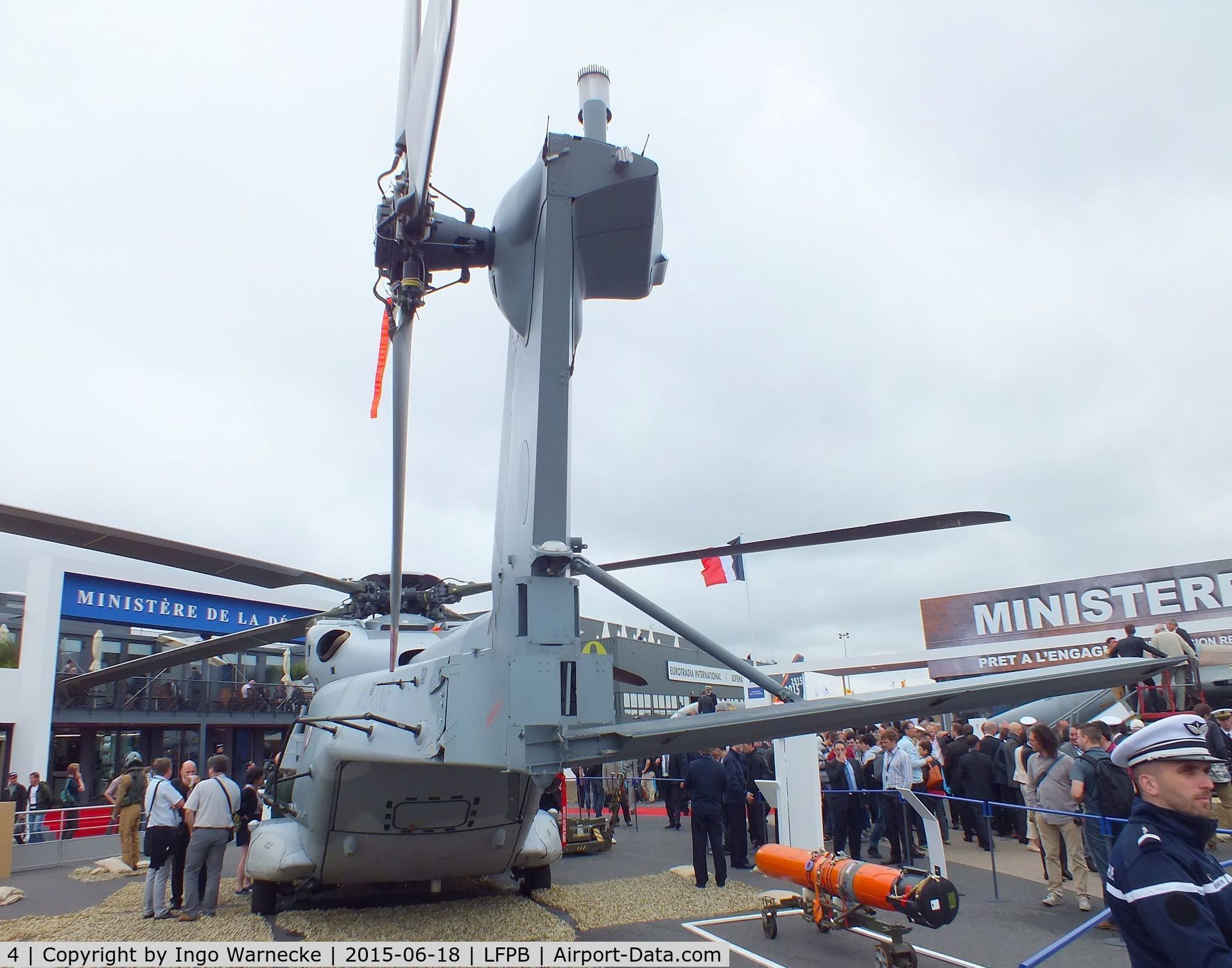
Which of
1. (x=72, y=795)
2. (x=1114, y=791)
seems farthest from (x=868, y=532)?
(x=72, y=795)

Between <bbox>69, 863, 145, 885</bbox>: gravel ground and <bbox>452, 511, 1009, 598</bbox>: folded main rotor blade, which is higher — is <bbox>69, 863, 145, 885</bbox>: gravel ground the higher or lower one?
the lower one

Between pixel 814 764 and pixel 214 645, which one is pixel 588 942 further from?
pixel 214 645

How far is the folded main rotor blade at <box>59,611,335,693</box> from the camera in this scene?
901 cm

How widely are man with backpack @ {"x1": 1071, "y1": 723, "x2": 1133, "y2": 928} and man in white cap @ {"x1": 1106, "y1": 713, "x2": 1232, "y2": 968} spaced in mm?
5212

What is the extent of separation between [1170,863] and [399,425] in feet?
12.0

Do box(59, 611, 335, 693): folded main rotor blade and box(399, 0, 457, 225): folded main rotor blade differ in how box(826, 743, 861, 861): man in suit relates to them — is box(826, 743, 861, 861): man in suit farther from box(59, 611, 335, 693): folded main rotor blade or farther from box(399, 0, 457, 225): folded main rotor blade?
box(399, 0, 457, 225): folded main rotor blade

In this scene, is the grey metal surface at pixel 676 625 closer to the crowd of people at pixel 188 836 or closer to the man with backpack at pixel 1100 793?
the man with backpack at pixel 1100 793

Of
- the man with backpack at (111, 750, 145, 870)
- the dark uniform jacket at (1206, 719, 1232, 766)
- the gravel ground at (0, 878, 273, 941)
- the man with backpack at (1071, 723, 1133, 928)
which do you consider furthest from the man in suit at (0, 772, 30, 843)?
the dark uniform jacket at (1206, 719, 1232, 766)

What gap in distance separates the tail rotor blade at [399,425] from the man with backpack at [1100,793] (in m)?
6.14

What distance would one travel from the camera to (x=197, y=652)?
365 inches

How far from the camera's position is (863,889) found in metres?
6.23

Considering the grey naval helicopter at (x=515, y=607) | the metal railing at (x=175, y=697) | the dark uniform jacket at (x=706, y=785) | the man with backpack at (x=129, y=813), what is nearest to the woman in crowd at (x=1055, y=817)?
the dark uniform jacket at (x=706, y=785)

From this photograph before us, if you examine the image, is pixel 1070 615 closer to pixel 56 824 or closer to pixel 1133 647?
pixel 1133 647

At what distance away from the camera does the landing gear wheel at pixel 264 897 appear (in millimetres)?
7684
